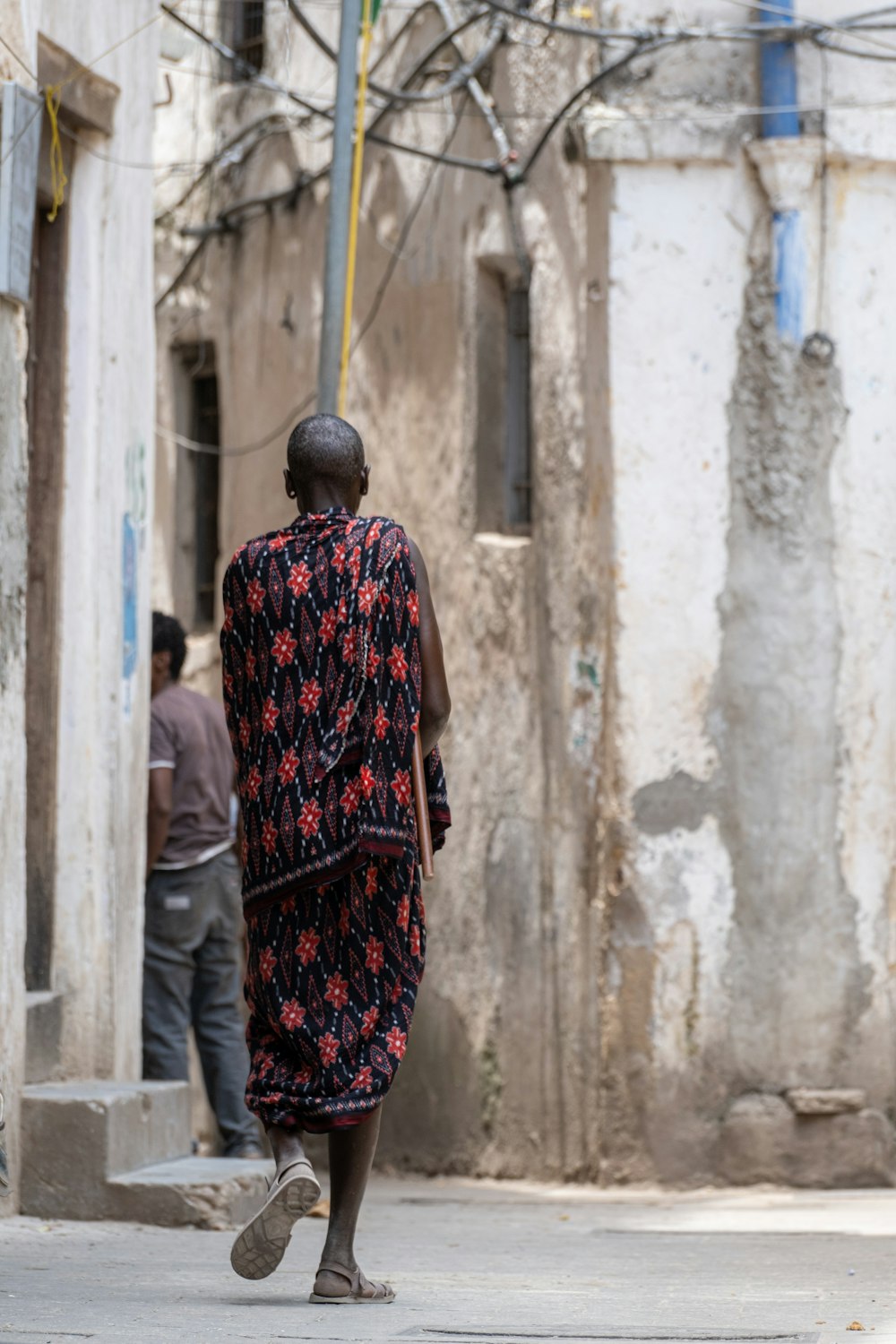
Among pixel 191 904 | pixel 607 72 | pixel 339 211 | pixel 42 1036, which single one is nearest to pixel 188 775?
pixel 191 904

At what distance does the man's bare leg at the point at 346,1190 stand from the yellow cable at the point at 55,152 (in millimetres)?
3191

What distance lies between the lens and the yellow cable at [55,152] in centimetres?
625

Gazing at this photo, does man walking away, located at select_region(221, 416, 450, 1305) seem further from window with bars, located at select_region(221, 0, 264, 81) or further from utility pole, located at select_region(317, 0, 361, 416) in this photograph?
window with bars, located at select_region(221, 0, 264, 81)

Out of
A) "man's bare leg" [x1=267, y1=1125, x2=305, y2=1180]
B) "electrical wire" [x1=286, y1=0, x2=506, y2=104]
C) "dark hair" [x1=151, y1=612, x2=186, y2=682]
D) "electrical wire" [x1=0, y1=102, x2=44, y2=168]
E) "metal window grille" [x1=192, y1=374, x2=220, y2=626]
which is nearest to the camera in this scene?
"man's bare leg" [x1=267, y1=1125, x2=305, y2=1180]

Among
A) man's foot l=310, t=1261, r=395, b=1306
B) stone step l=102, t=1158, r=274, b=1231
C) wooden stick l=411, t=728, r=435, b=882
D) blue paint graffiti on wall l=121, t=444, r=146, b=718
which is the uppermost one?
blue paint graffiti on wall l=121, t=444, r=146, b=718

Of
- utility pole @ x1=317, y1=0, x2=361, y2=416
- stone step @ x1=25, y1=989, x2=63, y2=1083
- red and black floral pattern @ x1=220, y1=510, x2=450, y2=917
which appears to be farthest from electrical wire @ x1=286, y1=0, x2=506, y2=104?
red and black floral pattern @ x1=220, y1=510, x2=450, y2=917

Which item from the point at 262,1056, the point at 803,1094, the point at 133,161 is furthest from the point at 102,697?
the point at 803,1094

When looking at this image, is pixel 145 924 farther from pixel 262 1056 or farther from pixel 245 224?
pixel 245 224

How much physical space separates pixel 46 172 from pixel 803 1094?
4.46m

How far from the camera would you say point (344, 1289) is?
162 inches

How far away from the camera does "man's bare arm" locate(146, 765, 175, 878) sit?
740 centimetres

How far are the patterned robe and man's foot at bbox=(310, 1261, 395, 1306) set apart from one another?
0.90ft

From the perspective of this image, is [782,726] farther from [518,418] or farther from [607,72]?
[607,72]

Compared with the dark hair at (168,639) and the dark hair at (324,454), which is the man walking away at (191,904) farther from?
the dark hair at (324,454)
